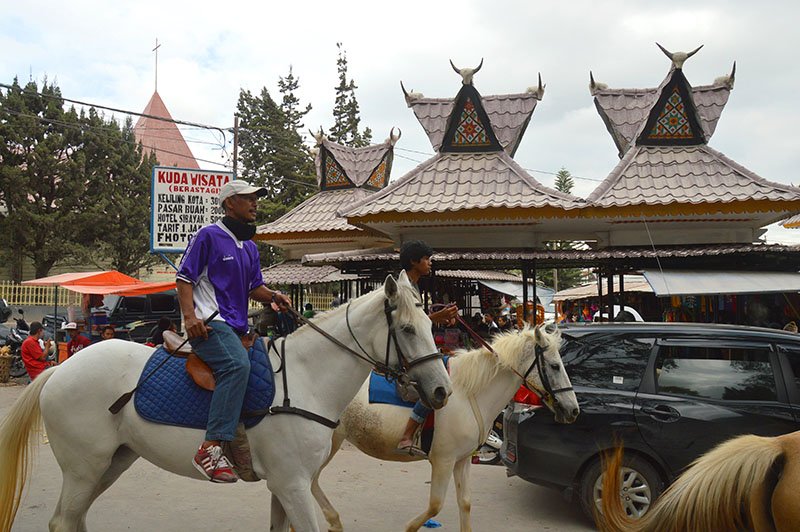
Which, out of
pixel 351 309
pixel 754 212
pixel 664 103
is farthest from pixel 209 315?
pixel 664 103

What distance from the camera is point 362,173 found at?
17.5 metres

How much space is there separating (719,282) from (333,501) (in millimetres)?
6406

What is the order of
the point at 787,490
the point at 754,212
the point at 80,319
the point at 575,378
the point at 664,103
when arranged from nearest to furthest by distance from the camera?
1. the point at 787,490
2. the point at 575,378
3. the point at 754,212
4. the point at 664,103
5. the point at 80,319

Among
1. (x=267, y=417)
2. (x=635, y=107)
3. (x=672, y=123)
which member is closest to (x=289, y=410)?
(x=267, y=417)

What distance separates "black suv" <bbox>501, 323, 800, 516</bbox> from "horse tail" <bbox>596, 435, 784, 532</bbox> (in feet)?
10.3

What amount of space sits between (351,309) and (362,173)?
45.8 feet

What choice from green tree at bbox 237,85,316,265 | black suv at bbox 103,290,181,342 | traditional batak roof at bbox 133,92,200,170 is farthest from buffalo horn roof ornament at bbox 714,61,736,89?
traditional batak roof at bbox 133,92,200,170

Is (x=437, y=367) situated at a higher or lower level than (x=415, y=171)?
lower

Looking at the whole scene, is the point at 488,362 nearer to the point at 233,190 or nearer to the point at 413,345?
the point at 413,345

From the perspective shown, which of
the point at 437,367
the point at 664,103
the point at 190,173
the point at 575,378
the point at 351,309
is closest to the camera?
the point at 437,367

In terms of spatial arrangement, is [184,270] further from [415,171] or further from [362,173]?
[362,173]

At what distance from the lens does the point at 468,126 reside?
11773 millimetres

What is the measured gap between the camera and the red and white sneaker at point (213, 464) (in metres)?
3.39

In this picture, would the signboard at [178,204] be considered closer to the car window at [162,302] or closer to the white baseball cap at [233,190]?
the car window at [162,302]
